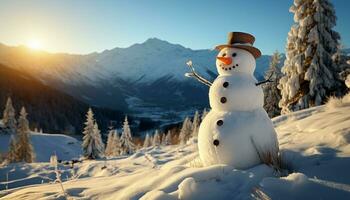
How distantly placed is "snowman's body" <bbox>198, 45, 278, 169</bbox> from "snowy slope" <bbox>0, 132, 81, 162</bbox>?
2352 inches

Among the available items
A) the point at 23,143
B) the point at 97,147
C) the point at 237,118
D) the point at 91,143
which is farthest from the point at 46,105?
the point at 237,118

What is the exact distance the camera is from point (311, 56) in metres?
18.5

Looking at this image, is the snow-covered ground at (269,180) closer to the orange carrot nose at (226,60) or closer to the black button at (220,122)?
the black button at (220,122)

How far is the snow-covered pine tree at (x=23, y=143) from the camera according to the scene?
138 feet

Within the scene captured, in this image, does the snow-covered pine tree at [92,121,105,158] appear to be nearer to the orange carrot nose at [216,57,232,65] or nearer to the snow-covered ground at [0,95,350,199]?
the snow-covered ground at [0,95,350,199]

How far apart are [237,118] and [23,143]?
44.2m

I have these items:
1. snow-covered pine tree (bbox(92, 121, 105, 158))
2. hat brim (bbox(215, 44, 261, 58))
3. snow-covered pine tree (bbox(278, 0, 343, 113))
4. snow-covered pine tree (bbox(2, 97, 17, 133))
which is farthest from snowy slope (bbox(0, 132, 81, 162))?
hat brim (bbox(215, 44, 261, 58))

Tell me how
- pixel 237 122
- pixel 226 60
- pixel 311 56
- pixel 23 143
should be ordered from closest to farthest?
pixel 237 122
pixel 226 60
pixel 311 56
pixel 23 143

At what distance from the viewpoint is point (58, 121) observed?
16500 centimetres

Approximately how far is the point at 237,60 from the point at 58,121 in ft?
565

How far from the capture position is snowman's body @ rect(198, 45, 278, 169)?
15.6 feet

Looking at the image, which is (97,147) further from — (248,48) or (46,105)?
(46,105)

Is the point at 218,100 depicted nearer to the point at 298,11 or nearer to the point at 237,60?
the point at 237,60

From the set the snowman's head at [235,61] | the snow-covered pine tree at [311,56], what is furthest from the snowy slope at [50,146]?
the snowman's head at [235,61]
